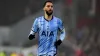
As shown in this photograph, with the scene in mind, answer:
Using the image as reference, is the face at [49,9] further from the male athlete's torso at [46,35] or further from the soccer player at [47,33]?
the male athlete's torso at [46,35]

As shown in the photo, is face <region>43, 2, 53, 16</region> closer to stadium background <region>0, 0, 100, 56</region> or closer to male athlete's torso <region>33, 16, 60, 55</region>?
male athlete's torso <region>33, 16, 60, 55</region>

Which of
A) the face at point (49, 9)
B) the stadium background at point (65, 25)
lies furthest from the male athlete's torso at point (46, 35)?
the stadium background at point (65, 25)

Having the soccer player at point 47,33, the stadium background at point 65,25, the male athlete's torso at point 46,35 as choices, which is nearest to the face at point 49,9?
the soccer player at point 47,33

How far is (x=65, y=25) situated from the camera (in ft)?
37.8

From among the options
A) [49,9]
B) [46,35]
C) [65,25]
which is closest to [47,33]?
[46,35]

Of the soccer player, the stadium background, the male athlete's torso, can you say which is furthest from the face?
the stadium background

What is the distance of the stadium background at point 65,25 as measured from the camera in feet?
37.8

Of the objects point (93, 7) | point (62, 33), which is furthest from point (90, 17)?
point (62, 33)

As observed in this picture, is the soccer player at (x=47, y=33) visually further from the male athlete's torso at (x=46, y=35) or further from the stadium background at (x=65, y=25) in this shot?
the stadium background at (x=65, y=25)

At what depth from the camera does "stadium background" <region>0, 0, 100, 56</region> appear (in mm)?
11508

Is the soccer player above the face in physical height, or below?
below

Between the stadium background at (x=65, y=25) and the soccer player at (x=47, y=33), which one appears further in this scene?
the stadium background at (x=65, y=25)

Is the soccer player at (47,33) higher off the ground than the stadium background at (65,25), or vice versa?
the stadium background at (65,25)

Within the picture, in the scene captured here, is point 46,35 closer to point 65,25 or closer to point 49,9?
point 49,9
